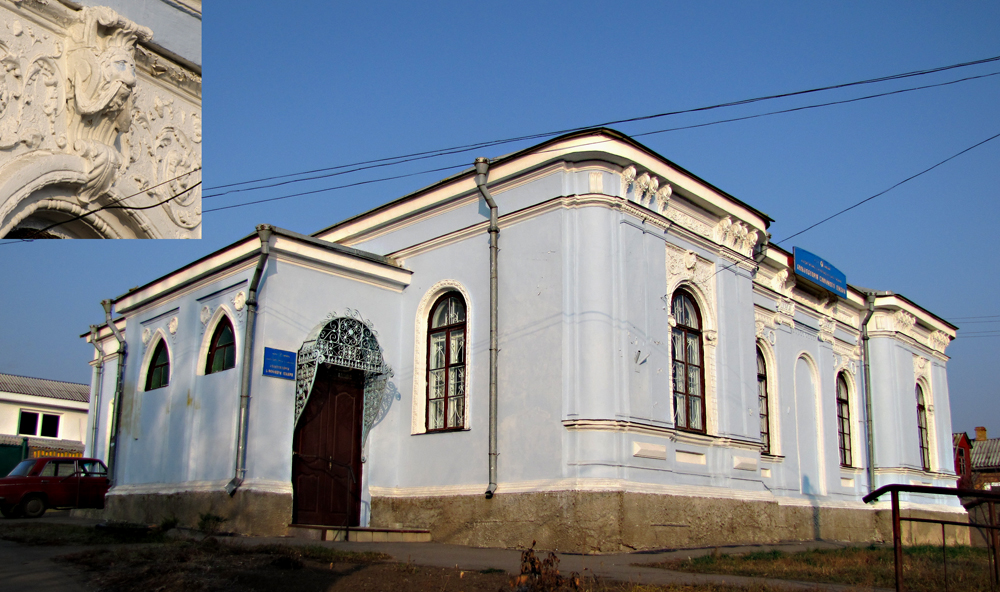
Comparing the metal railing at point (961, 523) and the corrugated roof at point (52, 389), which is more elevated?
the corrugated roof at point (52, 389)

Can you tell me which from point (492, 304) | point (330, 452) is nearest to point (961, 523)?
point (492, 304)

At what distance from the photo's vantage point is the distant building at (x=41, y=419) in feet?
86.9

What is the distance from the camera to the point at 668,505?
11.7 metres

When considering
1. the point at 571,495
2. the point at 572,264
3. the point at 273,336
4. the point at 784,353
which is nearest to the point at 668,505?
the point at 571,495

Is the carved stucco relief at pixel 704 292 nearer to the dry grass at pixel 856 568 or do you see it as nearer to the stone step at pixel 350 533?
the dry grass at pixel 856 568

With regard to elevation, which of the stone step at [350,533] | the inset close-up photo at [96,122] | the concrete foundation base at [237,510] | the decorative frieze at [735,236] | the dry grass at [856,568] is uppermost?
the decorative frieze at [735,236]

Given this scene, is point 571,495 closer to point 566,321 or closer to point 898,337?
point 566,321

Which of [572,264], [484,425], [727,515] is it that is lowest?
[727,515]

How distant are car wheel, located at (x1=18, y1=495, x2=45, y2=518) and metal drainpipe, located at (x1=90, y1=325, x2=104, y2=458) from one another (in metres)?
3.64

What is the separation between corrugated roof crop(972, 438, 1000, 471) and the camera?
5216 centimetres

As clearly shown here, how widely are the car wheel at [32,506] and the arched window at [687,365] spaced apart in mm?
12013

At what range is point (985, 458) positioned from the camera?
Answer: 175ft

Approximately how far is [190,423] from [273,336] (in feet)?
7.05

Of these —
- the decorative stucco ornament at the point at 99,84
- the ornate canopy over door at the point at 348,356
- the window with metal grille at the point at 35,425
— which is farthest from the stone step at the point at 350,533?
the window with metal grille at the point at 35,425
